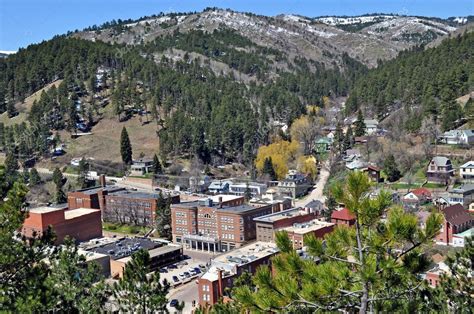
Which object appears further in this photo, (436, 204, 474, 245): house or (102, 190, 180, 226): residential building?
(102, 190, 180, 226): residential building

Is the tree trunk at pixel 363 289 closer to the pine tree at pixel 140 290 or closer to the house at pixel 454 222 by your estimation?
the pine tree at pixel 140 290

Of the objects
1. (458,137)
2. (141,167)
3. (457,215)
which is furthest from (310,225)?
(141,167)

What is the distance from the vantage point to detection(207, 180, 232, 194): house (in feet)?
109

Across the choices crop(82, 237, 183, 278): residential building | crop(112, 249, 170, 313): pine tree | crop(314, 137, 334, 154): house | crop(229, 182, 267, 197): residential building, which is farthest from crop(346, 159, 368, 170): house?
crop(112, 249, 170, 313): pine tree

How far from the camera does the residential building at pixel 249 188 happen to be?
1273 inches

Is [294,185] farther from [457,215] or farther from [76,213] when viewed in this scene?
[457,215]

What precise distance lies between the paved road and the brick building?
32.5 feet

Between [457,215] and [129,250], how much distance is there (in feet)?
39.7

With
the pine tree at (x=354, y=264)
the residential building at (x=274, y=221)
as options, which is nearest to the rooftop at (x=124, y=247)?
the residential building at (x=274, y=221)

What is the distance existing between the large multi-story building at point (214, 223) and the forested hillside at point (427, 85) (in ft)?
40.3

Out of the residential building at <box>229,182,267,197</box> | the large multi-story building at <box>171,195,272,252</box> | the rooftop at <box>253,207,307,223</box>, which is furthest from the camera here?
the residential building at <box>229,182,267,197</box>

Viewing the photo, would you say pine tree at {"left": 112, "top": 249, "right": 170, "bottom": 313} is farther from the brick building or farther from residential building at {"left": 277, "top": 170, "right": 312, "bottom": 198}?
residential building at {"left": 277, "top": 170, "right": 312, "bottom": 198}

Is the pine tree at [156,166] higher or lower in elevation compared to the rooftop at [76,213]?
higher

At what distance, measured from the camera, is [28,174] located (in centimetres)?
3569
